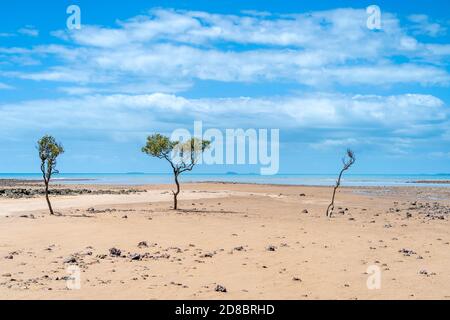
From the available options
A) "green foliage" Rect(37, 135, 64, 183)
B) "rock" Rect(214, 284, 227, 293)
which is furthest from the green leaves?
"rock" Rect(214, 284, 227, 293)

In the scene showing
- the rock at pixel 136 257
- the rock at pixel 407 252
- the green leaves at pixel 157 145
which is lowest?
the rock at pixel 407 252

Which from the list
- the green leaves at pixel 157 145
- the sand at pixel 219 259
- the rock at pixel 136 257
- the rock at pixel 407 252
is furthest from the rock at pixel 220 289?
the green leaves at pixel 157 145

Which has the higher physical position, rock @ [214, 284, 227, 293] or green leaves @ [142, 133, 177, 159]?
green leaves @ [142, 133, 177, 159]

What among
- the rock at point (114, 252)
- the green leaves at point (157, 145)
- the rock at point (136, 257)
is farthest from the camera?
the green leaves at point (157, 145)

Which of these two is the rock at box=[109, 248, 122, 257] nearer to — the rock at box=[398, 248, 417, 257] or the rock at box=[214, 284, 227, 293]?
the rock at box=[214, 284, 227, 293]

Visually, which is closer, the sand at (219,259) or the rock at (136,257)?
the sand at (219,259)

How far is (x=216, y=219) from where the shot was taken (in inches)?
1237

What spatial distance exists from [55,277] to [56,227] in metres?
12.0

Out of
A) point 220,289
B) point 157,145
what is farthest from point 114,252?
point 157,145

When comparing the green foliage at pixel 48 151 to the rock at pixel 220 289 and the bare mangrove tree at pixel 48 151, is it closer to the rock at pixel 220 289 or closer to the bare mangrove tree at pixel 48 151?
the bare mangrove tree at pixel 48 151

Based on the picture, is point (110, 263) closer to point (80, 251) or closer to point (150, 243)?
point (80, 251)

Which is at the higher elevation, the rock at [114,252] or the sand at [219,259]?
the rock at [114,252]
